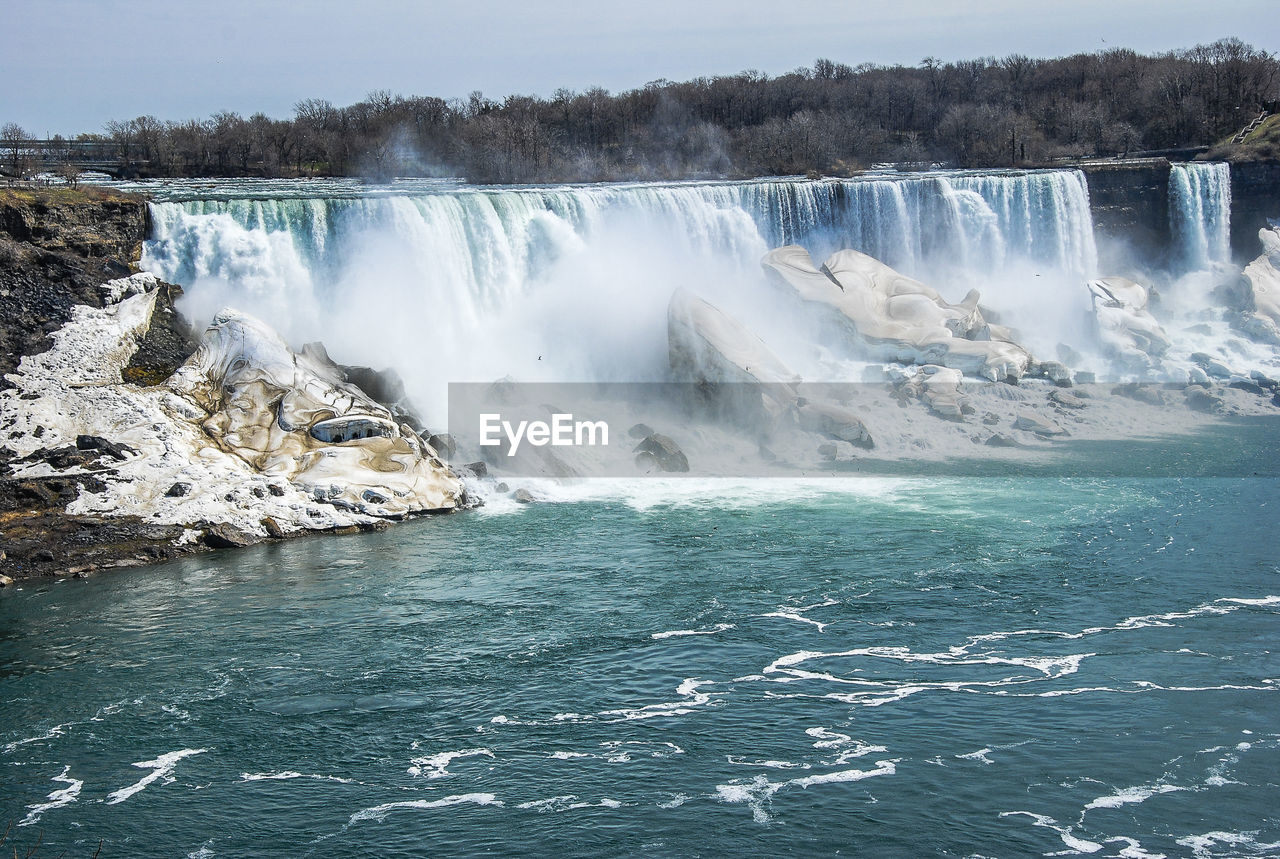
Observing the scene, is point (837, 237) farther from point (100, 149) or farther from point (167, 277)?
point (100, 149)

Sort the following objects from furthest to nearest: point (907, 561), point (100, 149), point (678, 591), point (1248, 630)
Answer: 1. point (100, 149)
2. point (907, 561)
3. point (678, 591)
4. point (1248, 630)

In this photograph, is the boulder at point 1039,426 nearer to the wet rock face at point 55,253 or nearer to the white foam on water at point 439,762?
the white foam on water at point 439,762

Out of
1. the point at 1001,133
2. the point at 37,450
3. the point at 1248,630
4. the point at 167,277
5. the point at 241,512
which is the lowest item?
the point at 1248,630

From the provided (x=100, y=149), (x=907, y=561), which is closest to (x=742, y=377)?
(x=907, y=561)

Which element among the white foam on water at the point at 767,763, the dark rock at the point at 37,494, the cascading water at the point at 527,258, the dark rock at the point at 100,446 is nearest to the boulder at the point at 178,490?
the dark rock at the point at 100,446

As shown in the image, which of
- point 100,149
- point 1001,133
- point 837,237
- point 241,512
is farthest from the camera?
point 1001,133

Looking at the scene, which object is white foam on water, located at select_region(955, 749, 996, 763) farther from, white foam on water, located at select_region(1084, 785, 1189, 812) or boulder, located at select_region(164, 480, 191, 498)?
boulder, located at select_region(164, 480, 191, 498)

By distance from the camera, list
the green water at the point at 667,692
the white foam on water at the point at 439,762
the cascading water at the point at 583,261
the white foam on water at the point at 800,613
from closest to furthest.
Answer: the green water at the point at 667,692 < the white foam on water at the point at 439,762 < the white foam on water at the point at 800,613 < the cascading water at the point at 583,261
